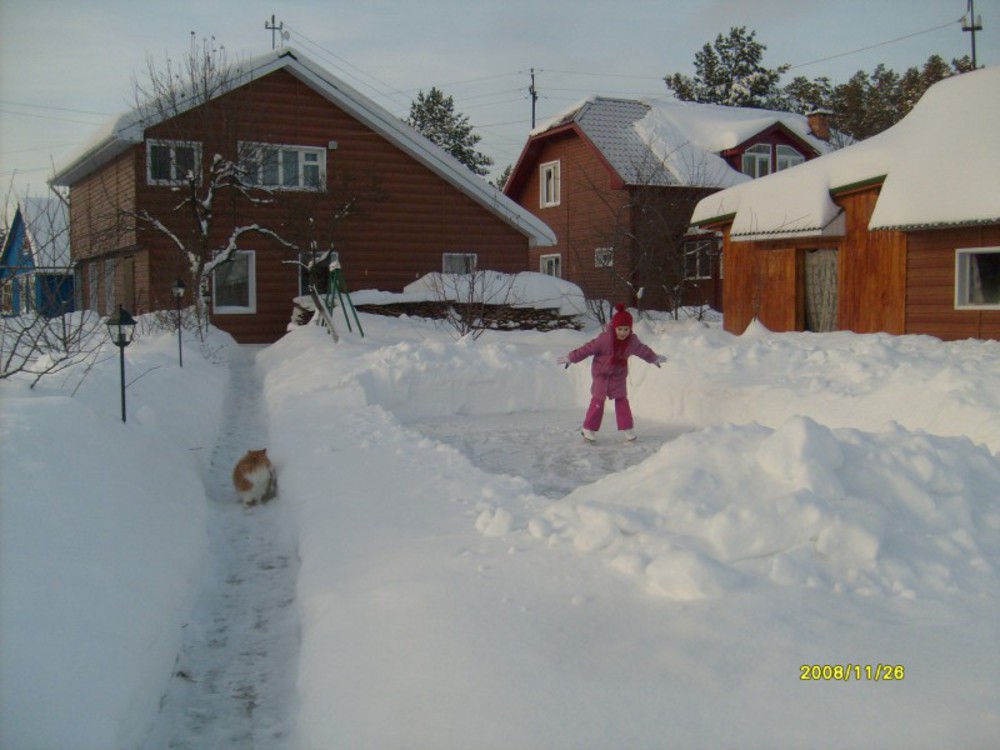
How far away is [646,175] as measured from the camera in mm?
26859

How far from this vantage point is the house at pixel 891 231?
13656 millimetres

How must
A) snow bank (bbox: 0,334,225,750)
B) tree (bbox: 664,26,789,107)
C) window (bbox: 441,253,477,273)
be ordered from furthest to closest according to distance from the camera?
tree (bbox: 664,26,789,107)
window (bbox: 441,253,477,273)
snow bank (bbox: 0,334,225,750)

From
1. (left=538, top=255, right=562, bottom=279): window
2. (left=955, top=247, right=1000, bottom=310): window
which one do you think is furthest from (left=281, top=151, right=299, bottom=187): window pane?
(left=955, top=247, right=1000, bottom=310): window

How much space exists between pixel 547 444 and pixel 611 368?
4.01 feet

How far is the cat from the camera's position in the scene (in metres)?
7.20

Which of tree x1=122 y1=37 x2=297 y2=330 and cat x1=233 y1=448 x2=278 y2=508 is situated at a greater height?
tree x1=122 y1=37 x2=297 y2=330

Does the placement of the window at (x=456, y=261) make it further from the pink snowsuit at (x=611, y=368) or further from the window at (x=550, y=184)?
the pink snowsuit at (x=611, y=368)

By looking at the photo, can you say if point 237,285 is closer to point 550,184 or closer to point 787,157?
point 550,184

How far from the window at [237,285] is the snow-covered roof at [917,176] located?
11.5m

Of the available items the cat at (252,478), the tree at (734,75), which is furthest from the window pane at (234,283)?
the tree at (734,75)

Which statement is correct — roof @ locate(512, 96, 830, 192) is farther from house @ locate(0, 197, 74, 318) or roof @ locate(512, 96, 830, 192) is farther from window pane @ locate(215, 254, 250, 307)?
house @ locate(0, 197, 74, 318)

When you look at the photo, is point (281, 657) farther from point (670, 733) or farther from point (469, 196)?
point (469, 196)

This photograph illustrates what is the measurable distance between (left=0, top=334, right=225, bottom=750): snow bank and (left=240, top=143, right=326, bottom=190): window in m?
15.0

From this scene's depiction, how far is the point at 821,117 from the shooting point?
104 feet
